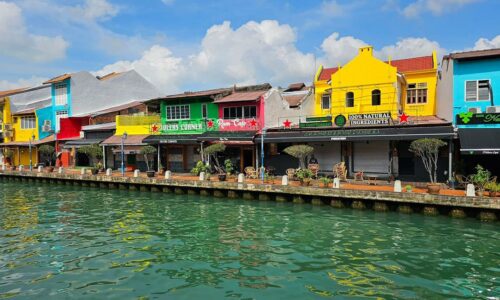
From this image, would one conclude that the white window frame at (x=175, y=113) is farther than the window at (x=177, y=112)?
No

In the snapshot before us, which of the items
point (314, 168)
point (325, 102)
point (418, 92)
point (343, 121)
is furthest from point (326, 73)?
point (314, 168)

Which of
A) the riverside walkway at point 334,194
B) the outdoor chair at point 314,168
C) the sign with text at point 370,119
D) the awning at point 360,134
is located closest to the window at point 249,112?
the awning at point 360,134

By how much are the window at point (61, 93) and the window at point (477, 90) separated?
125 feet

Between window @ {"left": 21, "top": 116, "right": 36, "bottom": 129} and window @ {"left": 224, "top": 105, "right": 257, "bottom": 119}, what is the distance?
87.4 feet

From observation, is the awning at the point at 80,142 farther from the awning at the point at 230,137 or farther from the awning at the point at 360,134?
the awning at the point at 360,134

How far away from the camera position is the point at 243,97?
28875mm

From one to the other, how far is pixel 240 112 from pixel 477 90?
1574cm

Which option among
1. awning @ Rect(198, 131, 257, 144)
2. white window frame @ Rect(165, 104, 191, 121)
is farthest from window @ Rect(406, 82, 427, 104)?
white window frame @ Rect(165, 104, 191, 121)

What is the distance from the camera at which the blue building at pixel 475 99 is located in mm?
19703

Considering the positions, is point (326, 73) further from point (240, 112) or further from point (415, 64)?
point (240, 112)

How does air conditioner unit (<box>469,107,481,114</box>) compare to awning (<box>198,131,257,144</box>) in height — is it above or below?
above

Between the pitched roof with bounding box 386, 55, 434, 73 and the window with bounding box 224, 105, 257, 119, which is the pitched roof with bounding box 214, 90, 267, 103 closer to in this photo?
the window with bounding box 224, 105, 257, 119

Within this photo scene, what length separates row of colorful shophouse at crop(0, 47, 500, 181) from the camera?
2041 cm

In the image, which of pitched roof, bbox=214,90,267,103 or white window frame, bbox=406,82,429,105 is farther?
pitched roof, bbox=214,90,267,103
